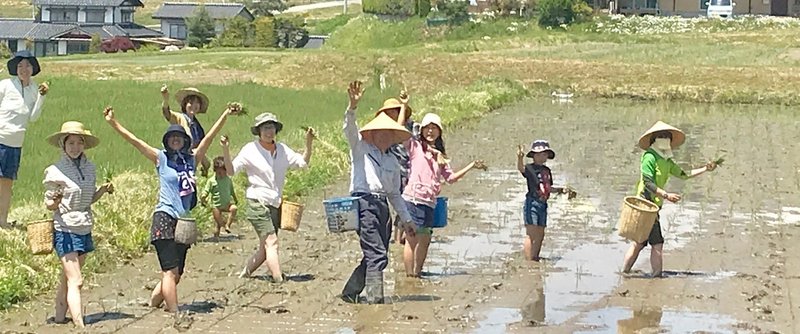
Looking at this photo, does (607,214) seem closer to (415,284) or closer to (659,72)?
(415,284)

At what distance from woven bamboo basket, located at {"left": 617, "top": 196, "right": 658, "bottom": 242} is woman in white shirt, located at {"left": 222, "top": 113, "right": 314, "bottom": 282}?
7.85 ft

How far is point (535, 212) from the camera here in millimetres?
9898

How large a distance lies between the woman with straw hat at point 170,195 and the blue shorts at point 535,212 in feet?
10.2

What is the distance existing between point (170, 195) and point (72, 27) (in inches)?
2633

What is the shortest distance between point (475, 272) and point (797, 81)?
83.6ft

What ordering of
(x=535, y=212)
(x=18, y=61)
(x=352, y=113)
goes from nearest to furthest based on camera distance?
(x=352, y=113) < (x=535, y=212) < (x=18, y=61)

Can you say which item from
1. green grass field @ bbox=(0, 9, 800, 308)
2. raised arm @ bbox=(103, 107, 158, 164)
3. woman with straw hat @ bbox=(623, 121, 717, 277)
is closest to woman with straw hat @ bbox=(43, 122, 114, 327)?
raised arm @ bbox=(103, 107, 158, 164)

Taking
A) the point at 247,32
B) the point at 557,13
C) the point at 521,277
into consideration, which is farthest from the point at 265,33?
the point at 521,277

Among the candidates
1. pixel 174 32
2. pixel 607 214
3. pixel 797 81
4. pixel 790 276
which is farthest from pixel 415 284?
pixel 174 32

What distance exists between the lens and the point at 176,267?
7727 millimetres

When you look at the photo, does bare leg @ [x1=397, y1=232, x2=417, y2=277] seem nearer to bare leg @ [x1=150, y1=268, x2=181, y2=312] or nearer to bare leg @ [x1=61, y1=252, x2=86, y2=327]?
bare leg @ [x1=150, y1=268, x2=181, y2=312]

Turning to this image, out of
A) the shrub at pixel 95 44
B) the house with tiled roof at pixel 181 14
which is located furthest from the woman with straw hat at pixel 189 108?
the house with tiled roof at pixel 181 14

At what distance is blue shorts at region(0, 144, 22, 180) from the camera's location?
34.2 feet

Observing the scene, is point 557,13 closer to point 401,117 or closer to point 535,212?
point 535,212
